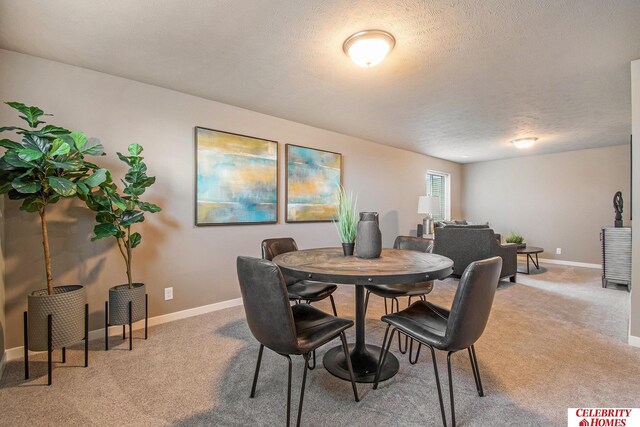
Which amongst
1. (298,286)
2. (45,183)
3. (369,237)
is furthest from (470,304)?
(45,183)

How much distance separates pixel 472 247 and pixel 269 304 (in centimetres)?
379

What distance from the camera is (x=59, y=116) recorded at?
2.41m

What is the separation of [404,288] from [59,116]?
312cm

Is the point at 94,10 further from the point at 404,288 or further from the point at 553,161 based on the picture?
the point at 553,161

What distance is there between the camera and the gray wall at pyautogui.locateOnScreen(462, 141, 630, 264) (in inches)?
217

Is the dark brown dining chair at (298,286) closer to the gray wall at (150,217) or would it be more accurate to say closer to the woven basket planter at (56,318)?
the gray wall at (150,217)

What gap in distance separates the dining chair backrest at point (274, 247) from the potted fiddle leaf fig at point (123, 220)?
0.98m


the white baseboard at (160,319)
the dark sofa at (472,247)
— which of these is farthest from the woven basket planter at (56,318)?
the dark sofa at (472,247)

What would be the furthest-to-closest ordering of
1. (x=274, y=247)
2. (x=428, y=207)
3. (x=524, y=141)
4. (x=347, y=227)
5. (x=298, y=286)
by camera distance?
(x=428, y=207), (x=524, y=141), (x=274, y=247), (x=298, y=286), (x=347, y=227)

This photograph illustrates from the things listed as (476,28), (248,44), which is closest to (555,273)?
(476,28)

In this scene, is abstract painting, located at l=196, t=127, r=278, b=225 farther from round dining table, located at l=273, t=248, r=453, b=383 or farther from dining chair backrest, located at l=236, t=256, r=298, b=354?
dining chair backrest, located at l=236, t=256, r=298, b=354

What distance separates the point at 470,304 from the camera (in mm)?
1396

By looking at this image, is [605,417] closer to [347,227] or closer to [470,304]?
[470,304]

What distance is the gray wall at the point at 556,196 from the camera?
18.1 feet
